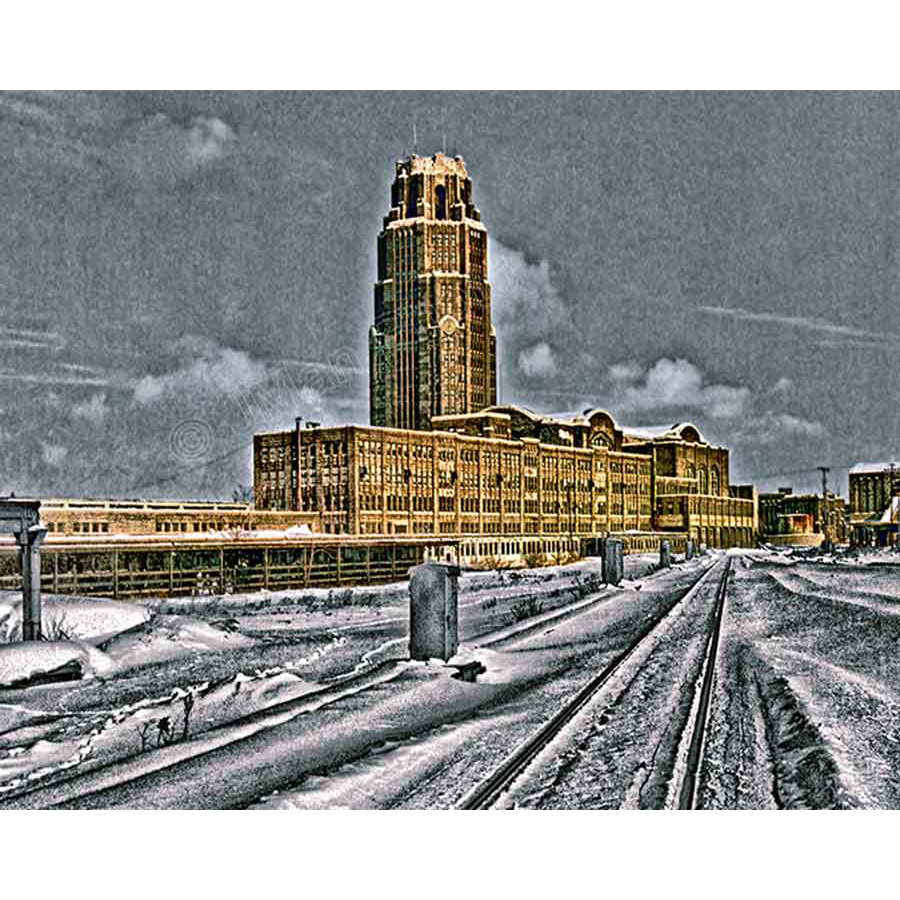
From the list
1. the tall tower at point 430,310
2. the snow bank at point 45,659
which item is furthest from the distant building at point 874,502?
the snow bank at point 45,659

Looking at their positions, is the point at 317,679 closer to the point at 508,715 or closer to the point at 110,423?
the point at 508,715

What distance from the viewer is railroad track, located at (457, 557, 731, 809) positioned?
16.9 feet

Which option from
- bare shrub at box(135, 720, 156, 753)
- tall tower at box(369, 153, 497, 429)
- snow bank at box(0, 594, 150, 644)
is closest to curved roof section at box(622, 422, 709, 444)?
tall tower at box(369, 153, 497, 429)

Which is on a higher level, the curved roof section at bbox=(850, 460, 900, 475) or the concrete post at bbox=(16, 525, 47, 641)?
the curved roof section at bbox=(850, 460, 900, 475)

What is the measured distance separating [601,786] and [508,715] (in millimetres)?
924

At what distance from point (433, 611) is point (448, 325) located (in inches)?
80.3

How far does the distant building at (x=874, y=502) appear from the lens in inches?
284

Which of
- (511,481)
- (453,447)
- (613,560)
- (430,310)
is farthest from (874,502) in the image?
(430,310)

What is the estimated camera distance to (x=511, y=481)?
772 cm

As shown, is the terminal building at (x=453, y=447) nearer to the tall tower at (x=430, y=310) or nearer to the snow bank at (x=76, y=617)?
the tall tower at (x=430, y=310)

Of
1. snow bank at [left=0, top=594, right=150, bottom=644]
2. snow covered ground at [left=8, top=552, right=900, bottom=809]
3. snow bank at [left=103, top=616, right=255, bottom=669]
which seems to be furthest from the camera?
snow bank at [left=103, top=616, right=255, bottom=669]

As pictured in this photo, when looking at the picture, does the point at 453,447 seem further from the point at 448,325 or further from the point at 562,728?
the point at 562,728

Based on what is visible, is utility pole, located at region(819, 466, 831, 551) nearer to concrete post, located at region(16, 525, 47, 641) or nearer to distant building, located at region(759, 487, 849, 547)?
distant building, located at region(759, 487, 849, 547)

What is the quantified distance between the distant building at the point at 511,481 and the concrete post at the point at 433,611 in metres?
0.68
